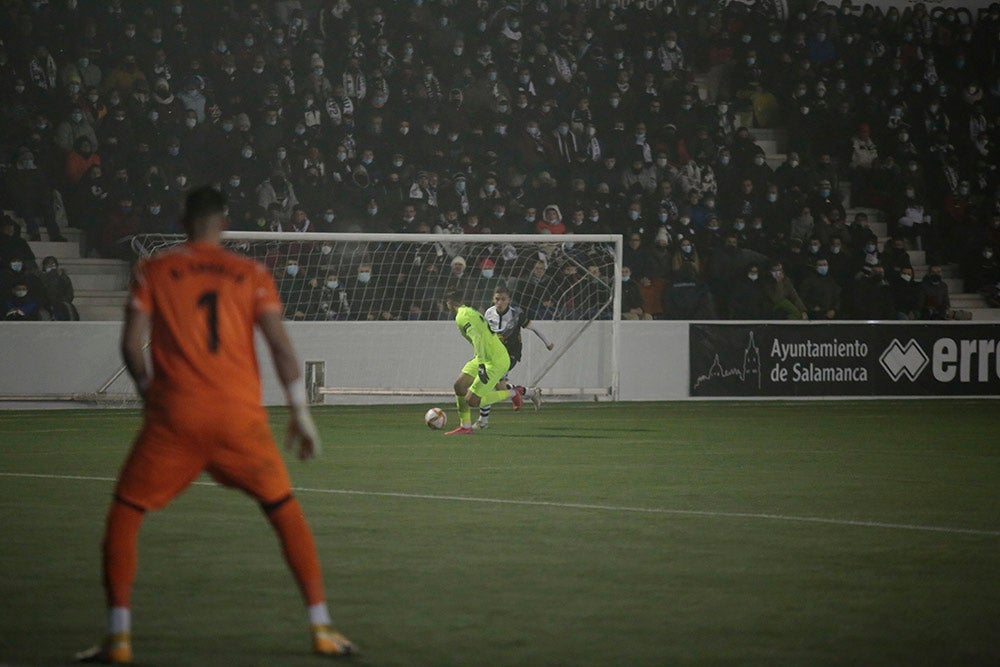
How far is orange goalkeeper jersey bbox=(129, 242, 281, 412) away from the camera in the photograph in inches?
237

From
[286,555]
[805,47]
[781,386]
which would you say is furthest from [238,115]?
[286,555]

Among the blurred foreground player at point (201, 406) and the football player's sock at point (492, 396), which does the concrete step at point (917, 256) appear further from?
the blurred foreground player at point (201, 406)

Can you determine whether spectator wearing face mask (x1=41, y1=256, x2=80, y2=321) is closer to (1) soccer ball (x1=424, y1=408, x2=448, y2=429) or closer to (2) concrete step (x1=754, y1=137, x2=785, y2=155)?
(1) soccer ball (x1=424, y1=408, x2=448, y2=429)

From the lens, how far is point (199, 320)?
6.04 meters

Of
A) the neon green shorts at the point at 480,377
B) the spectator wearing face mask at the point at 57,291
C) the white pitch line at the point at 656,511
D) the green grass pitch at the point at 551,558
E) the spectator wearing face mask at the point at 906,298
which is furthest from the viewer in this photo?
the spectator wearing face mask at the point at 906,298

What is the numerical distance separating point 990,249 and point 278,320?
25259mm

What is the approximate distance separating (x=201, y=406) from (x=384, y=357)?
58.5ft

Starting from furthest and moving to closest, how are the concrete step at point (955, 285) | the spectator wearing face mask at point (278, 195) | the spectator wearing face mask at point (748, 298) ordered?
1. the concrete step at point (955, 285)
2. the spectator wearing face mask at point (748, 298)
3. the spectator wearing face mask at point (278, 195)

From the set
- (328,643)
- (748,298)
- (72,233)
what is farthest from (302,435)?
(748,298)

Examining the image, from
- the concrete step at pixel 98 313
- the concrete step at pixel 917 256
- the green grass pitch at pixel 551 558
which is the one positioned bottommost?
the green grass pitch at pixel 551 558

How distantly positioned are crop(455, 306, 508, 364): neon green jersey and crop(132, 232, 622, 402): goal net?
393cm

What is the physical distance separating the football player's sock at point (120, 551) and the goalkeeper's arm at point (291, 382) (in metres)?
0.65

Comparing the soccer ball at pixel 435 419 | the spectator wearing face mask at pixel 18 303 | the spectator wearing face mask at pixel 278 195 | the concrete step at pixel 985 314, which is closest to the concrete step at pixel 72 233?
the spectator wearing face mask at pixel 18 303

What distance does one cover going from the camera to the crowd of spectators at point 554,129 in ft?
80.4
